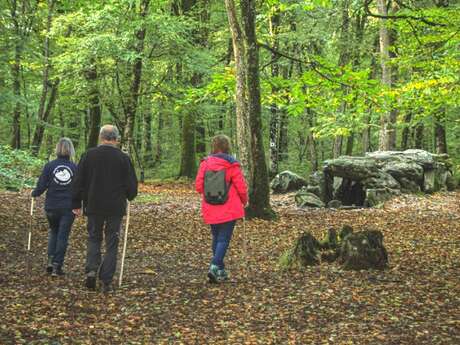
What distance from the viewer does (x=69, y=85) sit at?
19.5 m

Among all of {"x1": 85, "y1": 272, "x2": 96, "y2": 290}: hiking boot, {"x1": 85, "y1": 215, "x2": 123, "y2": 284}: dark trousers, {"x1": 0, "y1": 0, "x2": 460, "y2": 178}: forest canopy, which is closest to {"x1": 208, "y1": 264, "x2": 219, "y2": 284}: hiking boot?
{"x1": 85, "y1": 215, "x2": 123, "y2": 284}: dark trousers

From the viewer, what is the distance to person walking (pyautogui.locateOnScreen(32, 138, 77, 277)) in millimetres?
7516

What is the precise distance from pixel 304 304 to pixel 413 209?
977 centimetres

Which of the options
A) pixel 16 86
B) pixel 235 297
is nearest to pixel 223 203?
pixel 235 297

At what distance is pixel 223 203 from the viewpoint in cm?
727

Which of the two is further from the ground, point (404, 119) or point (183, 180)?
point (404, 119)

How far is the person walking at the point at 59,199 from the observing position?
7516mm

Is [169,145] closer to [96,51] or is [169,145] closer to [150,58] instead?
[150,58]

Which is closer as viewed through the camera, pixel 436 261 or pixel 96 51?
pixel 436 261

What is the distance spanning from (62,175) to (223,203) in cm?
236

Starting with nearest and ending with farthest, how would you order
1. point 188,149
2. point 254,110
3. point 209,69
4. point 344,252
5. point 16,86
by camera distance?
1. point 344,252
2. point 254,110
3. point 16,86
4. point 209,69
5. point 188,149

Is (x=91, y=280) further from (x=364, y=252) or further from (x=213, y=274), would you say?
(x=364, y=252)

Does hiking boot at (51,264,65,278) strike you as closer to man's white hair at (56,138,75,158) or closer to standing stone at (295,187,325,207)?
man's white hair at (56,138,75,158)

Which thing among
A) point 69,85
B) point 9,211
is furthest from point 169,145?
point 9,211
